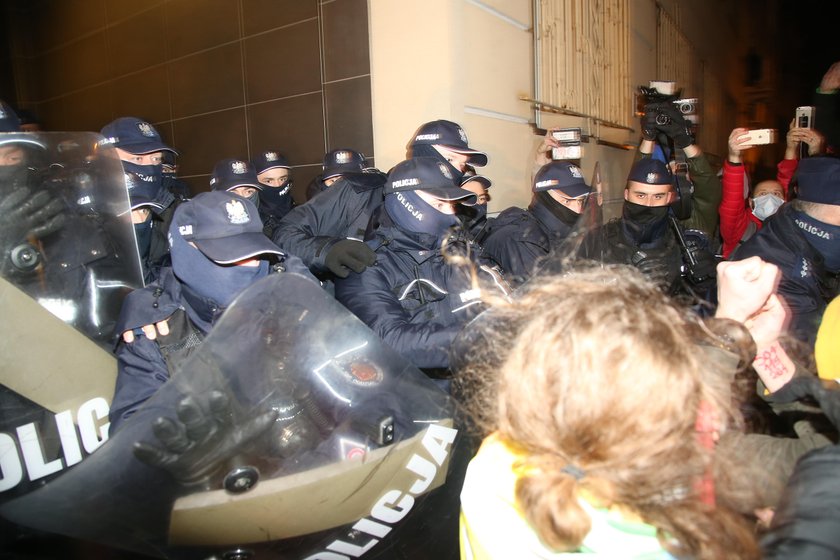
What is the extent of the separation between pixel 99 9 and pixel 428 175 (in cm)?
754

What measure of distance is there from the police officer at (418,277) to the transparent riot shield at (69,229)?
0.99 m

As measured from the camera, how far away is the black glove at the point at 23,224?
5.83 ft

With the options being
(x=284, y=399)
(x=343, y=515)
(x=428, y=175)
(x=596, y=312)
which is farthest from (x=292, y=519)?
(x=428, y=175)

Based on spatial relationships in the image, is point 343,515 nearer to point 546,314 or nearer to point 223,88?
point 546,314

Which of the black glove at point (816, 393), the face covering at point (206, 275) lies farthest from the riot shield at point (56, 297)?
the black glove at point (816, 393)

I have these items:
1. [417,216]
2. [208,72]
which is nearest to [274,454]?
[417,216]

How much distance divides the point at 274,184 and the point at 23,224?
294cm

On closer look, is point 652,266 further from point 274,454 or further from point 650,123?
point 274,454

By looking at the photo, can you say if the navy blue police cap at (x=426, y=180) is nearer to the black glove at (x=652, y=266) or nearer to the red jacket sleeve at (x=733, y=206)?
the black glove at (x=652, y=266)

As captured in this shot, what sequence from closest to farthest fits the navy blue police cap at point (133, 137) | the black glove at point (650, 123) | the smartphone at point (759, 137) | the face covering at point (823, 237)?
the face covering at point (823, 237), the navy blue police cap at point (133, 137), the smartphone at point (759, 137), the black glove at point (650, 123)

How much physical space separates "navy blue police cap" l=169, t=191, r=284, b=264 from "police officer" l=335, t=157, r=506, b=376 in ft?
1.60

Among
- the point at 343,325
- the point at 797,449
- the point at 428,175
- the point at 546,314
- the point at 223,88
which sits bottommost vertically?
the point at 797,449

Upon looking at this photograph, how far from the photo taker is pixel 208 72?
6004 millimetres

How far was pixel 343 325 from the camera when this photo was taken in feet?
4.65
